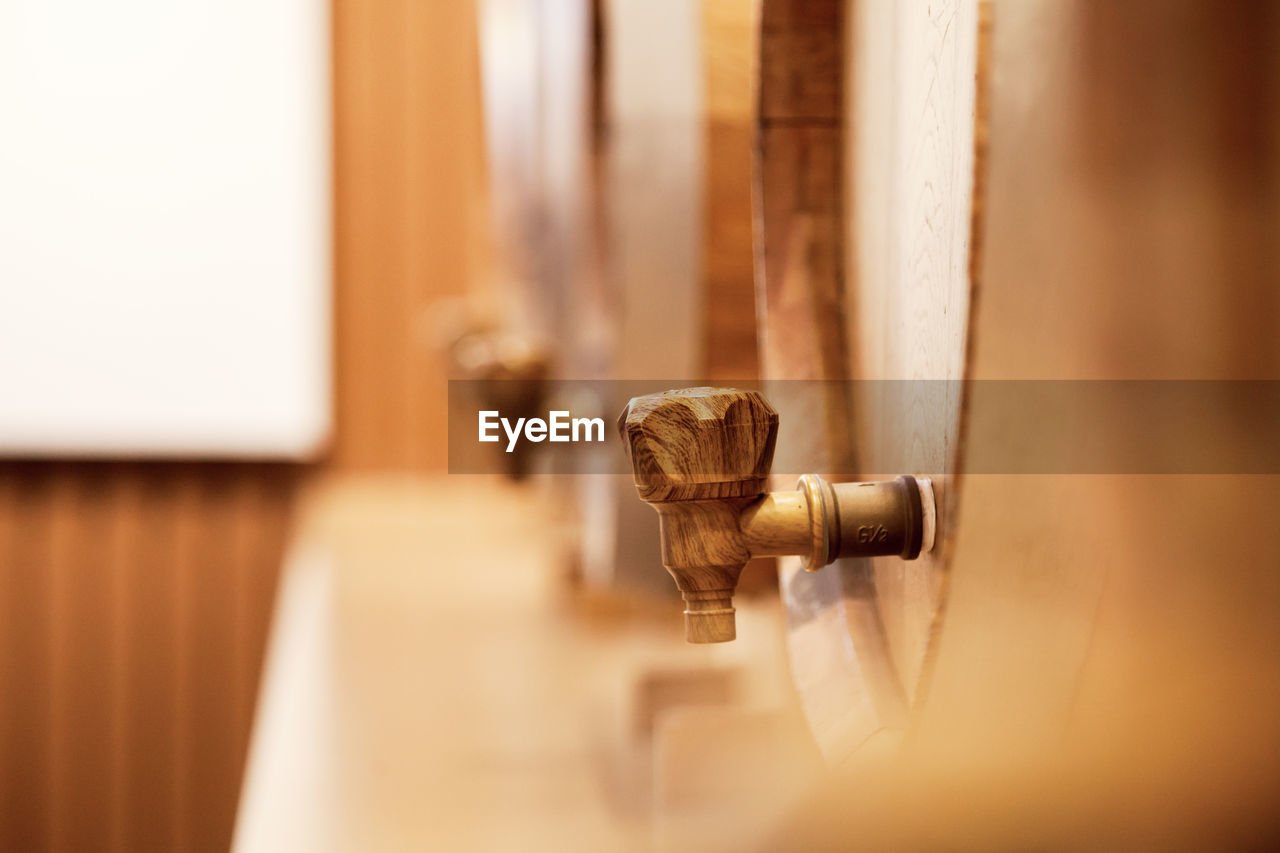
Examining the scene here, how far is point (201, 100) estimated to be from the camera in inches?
116

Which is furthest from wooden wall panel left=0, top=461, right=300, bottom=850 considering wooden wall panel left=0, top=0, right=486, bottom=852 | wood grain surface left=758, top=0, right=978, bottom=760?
wood grain surface left=758, top=0, right=978, bottom=760

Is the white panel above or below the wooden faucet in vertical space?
above

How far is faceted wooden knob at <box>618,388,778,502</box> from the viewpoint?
432mm

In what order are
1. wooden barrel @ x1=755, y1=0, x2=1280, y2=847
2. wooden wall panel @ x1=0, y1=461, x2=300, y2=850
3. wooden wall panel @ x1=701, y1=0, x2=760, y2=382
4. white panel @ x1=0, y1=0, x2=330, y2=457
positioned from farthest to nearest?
white panel @ x1=0, y1=0, x2=330, y2=457, wooden wall panel @ x1=0, y1=461, x2=300, y2=850, wooden wall panel @ x1=701, y1=0, x2=760, y2=382, wooden barrel @ x1=755, y1=0, x2=1280, y2=847

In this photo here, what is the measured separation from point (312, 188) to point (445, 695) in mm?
2148

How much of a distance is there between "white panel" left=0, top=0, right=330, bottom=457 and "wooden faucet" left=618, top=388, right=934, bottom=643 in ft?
8.65

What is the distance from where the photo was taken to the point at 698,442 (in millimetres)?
436

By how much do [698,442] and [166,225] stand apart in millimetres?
2896

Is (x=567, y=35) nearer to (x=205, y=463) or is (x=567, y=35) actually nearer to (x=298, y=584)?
(x=298, y=584)

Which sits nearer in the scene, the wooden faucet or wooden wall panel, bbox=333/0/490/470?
the wooden faucet

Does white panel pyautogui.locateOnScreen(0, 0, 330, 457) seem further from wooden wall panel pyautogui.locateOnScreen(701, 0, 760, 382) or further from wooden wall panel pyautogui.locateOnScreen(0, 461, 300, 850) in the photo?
wooden wall panel pyautogui.locateOnScreen(701, 0, 760, 382)

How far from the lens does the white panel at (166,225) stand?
2.90 meters

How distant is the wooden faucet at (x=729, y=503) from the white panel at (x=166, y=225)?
2637mm
